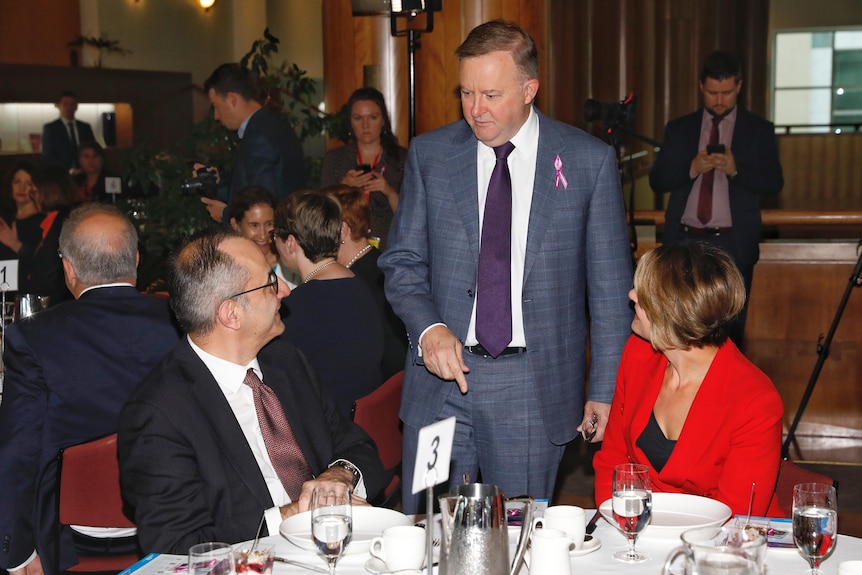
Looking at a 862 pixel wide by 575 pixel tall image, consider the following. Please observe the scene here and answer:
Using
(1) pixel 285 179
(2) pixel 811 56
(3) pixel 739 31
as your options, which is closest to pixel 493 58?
(1) pixel 285 179

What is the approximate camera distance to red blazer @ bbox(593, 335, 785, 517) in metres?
2.12

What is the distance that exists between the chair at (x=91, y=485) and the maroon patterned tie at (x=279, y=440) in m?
0.36

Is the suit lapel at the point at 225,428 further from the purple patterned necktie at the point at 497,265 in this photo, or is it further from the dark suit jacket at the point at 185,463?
the purple patterned necktie at the point at 497,265

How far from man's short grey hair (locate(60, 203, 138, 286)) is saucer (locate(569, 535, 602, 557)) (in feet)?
5.48

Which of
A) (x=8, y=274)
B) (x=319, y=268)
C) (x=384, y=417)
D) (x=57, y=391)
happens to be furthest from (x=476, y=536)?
(x=8, y=274)

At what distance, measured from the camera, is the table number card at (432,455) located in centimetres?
136

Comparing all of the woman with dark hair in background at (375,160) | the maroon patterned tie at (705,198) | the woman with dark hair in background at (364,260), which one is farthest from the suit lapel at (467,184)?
the maroon patterned tie at (705,198)

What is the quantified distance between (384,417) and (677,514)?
1215mm

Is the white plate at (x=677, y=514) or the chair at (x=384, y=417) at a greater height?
the white plate at (x=677, y=514)

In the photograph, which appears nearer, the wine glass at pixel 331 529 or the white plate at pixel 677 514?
the wine glass at pixel 331 529

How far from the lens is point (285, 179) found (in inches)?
204

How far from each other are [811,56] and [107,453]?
17614 millimetres

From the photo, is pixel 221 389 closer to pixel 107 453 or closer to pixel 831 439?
pixel 107 453

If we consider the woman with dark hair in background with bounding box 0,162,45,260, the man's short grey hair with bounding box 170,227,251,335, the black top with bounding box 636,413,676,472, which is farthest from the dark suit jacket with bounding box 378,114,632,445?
the woman with dark hair in background with bounding box 0,162,45,260
